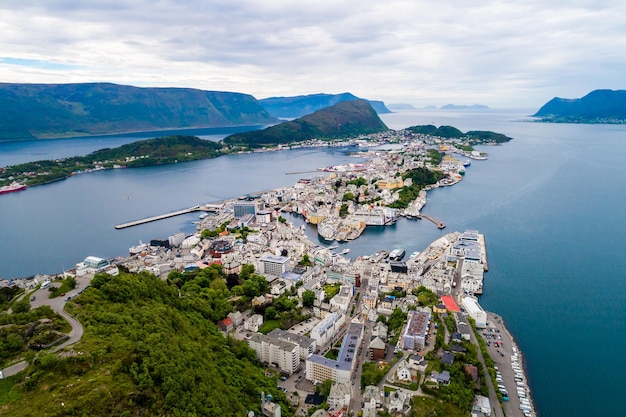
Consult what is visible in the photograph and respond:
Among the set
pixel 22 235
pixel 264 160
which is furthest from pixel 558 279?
pixel 264 160

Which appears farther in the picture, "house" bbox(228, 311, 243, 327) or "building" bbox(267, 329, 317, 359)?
"house" bbox(228, 311, 243, 327)

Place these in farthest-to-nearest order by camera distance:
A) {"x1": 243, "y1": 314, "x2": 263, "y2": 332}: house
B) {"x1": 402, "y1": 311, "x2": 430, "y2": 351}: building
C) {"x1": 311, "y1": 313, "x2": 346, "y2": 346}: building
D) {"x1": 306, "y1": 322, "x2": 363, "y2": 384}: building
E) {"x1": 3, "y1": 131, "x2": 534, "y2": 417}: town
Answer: {"x1": 243, "y1": 314, "x2": 263, "y2": 332}: house → {"x1": 311, "y1": 313, "x2": 346, "y2": 346}: building → {"x1": 402, "y1": 311, "x2": 430, "y2": 351}: building → {"x1": 306, "y1": 322, "x2": 363, "y2": 384}: building → {"x1": 3, "y1": 131, "x2": 534, "y2": 417}: town

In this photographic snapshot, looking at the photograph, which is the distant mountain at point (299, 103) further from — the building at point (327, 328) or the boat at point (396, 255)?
the building at point (327, 328)

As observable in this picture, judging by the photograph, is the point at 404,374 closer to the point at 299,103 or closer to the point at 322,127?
the point at 322,127

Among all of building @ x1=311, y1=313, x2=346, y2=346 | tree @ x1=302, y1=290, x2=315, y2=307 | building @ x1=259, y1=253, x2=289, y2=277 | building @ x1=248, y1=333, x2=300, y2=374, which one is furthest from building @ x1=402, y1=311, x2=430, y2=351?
building @ x1=259, y1=253, x2=289, y2=277

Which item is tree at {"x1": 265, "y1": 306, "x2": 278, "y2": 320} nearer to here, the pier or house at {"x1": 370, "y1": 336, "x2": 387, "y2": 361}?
house at {"x1": 370, "y1": 336, "x2": 387, "y2": 361}

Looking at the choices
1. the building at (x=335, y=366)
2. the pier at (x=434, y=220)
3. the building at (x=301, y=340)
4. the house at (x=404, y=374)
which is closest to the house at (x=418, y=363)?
the house at (x=404, y=374)

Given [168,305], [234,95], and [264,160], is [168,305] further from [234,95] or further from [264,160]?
[234,95]
